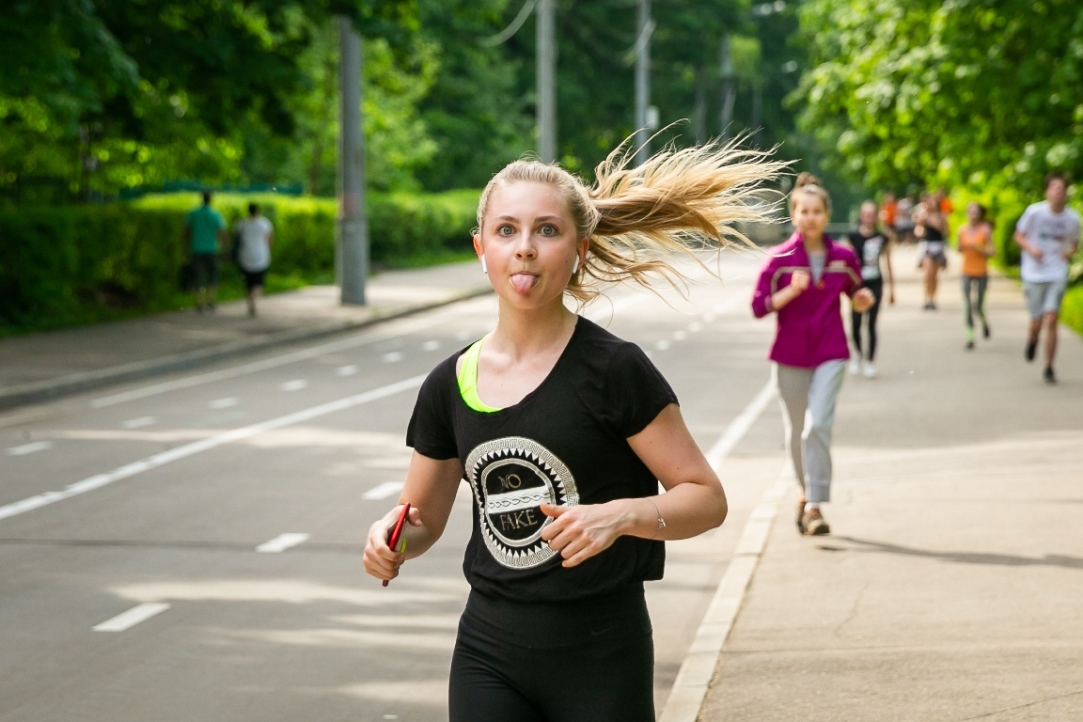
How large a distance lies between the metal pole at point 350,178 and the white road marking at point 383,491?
17399 mm

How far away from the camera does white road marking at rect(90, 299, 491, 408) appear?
54.7ft

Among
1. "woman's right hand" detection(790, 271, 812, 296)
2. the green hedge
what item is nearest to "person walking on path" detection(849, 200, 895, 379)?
"woman's right hand" detection(790, 271, 812, 296)

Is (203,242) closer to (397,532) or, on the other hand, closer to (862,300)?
(862,300)

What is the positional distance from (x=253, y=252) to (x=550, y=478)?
23457 millimetres

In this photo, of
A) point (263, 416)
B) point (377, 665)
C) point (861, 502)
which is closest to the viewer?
point (377, 665)

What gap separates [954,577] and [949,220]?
5435 cm

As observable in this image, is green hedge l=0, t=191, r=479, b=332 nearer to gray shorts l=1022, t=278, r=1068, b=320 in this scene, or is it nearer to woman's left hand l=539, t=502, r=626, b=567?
gray shorts l=1022, t=278, r=1068, b=320

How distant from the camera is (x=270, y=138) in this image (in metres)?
25.9

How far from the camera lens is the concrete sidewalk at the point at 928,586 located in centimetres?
562

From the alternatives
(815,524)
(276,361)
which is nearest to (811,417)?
(815,524)

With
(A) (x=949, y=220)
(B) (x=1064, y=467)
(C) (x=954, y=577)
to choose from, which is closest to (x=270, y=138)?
(B) (x=1064, y=467)

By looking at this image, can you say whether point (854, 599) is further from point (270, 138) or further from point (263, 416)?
point (270, 138)

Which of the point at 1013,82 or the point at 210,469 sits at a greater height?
the point at 1013,82

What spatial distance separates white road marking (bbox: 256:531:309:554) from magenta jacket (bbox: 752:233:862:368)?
269cm
